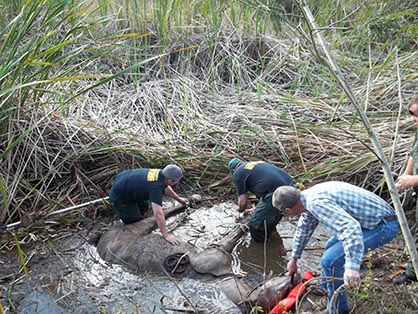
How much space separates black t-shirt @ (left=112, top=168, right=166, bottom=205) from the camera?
557cm

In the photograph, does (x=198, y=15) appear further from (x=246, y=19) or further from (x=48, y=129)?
(x=48, y=129)

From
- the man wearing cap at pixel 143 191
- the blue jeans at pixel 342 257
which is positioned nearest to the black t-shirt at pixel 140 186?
the man wearing cap at pixel 143 191

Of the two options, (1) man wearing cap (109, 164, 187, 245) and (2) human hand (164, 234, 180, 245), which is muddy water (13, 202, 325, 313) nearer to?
(2) human hand (164, 234, 180, 245)

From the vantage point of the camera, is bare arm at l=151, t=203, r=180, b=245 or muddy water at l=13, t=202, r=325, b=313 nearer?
muddy water at l=13, t=202, r=325, b=313

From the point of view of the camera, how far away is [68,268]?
5312 mm

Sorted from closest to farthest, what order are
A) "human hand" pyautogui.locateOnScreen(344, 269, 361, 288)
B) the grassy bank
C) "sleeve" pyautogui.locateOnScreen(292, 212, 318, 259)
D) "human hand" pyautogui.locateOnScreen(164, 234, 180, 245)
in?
"human hand" pyautogui.locateOnScreen(344, 269, 361, 288)
"sleeve" pyautogui.locateOnScreen(292, 212, 318, 259)
"human hand" pyautogui.locateOnScreen(164, 234, 180, 245)
the grassy bank

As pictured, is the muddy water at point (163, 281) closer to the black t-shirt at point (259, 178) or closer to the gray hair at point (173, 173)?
the black t-shirt at point (259, 178)

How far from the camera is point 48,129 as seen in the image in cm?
648

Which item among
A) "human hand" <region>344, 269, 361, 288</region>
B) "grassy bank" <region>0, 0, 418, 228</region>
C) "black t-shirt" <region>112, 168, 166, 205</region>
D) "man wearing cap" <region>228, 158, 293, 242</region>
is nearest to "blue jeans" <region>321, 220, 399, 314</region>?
"human hand" <region>344, 269, 361, 288</region>

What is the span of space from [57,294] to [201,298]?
125cm

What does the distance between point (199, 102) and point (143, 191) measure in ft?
7.63

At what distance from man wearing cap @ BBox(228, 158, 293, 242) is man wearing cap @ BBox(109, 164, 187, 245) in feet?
2.06

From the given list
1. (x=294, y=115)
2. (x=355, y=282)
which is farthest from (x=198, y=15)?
(x=355, y=282)

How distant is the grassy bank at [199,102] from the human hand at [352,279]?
2.45 meters
